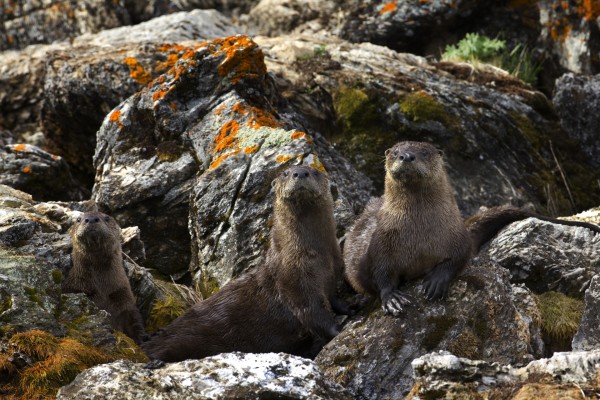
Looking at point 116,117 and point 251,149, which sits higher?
point 116,117

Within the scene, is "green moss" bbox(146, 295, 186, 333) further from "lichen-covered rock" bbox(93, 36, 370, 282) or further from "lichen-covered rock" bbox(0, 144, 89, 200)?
"lichen-covered rock" bbox(0, 144, 89, 200)

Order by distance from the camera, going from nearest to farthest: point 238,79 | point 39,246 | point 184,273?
point 39,246, point 184,273, point 238,79

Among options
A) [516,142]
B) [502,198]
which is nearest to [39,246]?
[502,198]

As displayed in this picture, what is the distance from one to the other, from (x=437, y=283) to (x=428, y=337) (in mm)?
466

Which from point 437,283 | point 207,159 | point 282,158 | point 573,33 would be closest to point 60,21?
point 207,159

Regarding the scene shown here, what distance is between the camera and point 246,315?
24.3 feet

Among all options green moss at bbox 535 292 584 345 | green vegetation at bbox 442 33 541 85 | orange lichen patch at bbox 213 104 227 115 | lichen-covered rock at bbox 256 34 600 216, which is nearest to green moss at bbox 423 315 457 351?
green moss at bbox 535 292 584 345

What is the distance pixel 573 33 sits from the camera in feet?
39.5

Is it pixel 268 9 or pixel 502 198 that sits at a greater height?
pixel 268 9

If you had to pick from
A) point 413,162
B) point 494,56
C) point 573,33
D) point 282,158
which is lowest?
point 282,158

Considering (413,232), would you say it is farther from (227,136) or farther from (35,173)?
(35,173)

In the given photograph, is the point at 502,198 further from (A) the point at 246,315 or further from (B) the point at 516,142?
(A) the point at 246,315

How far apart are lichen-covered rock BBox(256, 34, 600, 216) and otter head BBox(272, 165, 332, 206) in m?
2.72

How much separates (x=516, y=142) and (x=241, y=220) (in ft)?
13.5
